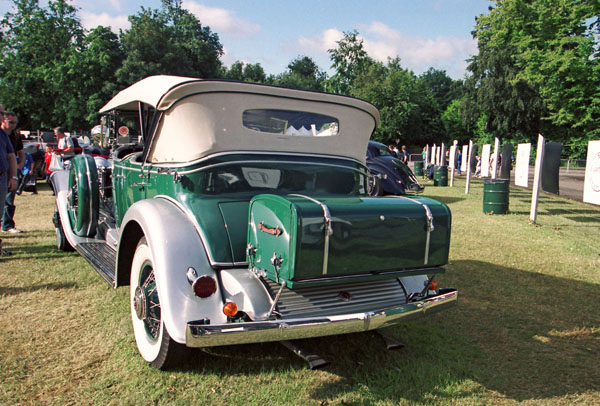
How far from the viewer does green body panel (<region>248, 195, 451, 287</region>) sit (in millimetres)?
2514

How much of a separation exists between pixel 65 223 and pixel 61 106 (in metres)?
39.9

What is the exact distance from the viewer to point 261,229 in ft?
9.15

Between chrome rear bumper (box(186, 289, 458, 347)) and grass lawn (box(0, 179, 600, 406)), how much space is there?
486 mm

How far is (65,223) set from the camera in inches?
214

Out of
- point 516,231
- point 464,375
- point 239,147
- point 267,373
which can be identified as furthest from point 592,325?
point 516,231

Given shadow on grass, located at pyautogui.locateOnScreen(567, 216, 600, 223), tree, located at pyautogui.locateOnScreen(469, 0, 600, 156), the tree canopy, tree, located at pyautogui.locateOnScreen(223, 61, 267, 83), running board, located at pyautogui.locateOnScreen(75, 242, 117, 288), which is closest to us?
running board, located at pyautogui.locateOnScreen(75, 242, 117, 288)

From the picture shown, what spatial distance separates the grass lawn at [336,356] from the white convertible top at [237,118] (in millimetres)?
1546

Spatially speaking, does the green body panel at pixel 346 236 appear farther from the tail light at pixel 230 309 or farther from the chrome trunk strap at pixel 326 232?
the tail light at pixel 230 309

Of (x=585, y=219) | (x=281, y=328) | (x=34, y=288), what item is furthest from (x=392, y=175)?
(x=281, y=328)

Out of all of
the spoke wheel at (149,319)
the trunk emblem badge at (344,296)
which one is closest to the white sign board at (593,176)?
the trunk emblem badge at (344,296)

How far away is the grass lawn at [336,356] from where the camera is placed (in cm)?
280

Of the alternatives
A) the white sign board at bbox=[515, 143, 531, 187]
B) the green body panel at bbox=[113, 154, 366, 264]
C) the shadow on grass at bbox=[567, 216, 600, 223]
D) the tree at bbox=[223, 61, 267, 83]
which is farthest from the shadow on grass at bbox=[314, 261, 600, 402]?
the tree at bbox=[223, 61, 267, 83]

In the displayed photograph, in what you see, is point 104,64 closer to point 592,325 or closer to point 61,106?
point 61,106

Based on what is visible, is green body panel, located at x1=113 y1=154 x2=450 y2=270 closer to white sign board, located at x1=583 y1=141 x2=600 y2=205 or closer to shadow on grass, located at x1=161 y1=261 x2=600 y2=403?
shadow on grass, located at x1=161 y1=261 x2=600 y2=403
